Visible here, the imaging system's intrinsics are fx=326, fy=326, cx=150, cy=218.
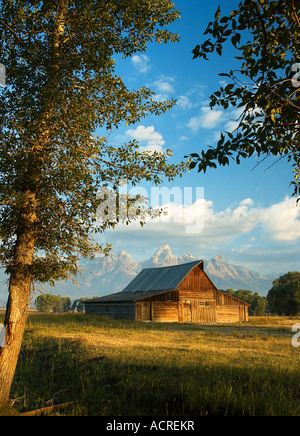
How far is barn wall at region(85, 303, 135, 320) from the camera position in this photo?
39.8 metres

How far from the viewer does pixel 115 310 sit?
43.3 meters

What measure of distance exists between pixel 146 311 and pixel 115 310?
5727mm

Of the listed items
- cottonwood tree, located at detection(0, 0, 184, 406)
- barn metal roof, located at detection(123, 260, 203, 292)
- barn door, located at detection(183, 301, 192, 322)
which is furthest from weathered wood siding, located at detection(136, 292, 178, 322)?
cottonwood tree, located at detection(0, 0, 184, 406)

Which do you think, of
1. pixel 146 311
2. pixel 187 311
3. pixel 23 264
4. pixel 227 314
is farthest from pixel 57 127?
pixel 227 314

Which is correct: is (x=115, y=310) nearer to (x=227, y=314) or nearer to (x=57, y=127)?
(x=227, y=314)

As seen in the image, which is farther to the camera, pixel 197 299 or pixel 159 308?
pixel 197 299

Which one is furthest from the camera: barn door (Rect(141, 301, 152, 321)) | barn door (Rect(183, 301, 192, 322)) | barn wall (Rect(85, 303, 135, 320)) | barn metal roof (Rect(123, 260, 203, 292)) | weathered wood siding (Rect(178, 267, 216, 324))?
barn metal roof (Rect(123, 260, 203, 292))

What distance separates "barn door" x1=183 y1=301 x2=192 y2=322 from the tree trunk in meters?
36.4

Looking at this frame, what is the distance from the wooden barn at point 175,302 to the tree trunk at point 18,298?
31655 millimetres

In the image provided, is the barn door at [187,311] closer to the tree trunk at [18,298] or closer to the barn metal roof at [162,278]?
the barn metal roof at [162,278]

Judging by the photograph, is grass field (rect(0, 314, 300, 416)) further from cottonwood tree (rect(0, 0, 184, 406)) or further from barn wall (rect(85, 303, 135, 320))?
barn wall (rect(85, 303, 135, 320))

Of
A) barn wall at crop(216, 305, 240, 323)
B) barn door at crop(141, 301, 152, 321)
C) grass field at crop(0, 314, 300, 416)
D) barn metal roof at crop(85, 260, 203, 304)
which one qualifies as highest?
barn metal roof at crop(85, 260, 203, 304)

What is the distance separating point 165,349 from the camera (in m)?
13.5
